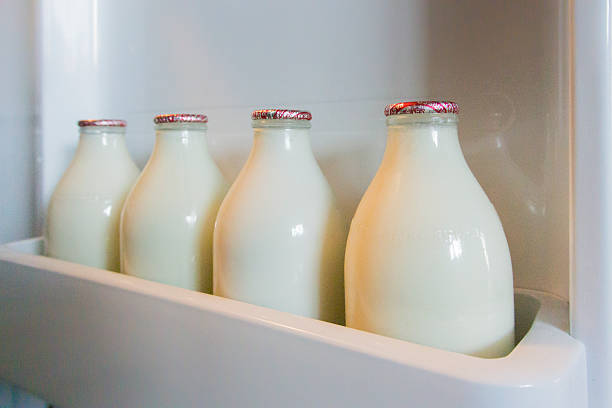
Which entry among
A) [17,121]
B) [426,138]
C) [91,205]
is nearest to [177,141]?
[91,205]

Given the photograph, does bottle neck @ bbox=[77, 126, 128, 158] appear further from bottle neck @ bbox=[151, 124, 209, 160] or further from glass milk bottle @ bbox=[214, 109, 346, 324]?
glass milk bottle @ bbox=[214, 109, 346, 324]

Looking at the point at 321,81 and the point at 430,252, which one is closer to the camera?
the point at 430,252

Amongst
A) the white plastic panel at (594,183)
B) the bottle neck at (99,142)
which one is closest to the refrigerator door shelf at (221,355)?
the white plastic panel at (594,183)

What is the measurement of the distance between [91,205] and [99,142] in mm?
71

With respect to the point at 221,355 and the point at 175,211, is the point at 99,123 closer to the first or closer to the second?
the point at 175,211

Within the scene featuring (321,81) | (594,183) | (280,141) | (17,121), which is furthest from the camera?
(17,121)

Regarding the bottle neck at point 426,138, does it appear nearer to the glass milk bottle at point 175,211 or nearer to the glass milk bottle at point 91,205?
the glass milk bottle at point 175,211

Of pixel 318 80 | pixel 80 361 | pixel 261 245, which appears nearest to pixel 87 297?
pixel 80 361

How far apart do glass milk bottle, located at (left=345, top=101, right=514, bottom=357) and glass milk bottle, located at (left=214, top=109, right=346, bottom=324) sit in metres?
0.04

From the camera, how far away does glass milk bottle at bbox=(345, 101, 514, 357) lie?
259 mm

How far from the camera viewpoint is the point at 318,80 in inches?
17.8

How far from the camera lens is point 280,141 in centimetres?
35

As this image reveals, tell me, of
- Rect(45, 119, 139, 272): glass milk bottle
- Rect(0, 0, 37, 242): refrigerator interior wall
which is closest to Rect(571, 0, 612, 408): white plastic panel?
Rect(45, 119, 139, 272): glass milk bottle

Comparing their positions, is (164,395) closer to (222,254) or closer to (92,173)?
(222,254)
